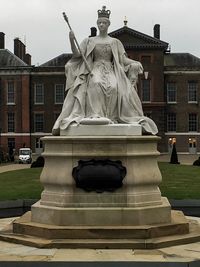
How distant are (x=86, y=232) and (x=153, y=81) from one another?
191ft

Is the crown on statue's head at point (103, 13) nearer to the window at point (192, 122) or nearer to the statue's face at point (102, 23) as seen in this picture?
the statue's face at point (102, 23)

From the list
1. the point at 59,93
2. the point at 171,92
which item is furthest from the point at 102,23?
the point at 59,93

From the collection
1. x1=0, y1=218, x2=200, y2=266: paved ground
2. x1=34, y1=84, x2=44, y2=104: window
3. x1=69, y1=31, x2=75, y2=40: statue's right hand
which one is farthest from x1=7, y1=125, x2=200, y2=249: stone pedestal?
x1=34, y1=84, x2=44, y2=104: window

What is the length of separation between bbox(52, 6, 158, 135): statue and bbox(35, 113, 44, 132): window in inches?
2263

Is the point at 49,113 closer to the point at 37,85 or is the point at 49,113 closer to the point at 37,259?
the point at 37,85

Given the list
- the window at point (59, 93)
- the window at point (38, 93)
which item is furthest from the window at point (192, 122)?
the window at point (38, 93)

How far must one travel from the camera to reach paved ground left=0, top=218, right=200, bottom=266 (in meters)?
6.94

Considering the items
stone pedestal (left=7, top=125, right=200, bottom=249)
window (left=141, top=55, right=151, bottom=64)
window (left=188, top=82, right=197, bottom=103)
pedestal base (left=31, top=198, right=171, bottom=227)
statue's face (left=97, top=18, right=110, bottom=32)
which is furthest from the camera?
window (left=188, top=82, right=197, bottom=103)

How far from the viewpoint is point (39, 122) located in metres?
66.9

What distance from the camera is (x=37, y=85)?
6688 cm

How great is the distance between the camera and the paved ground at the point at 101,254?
694cm

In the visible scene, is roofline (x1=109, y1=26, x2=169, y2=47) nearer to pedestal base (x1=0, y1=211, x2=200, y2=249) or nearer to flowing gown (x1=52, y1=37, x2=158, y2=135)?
flowing gown (x1=52, y1=37, x2=158, y2=135)

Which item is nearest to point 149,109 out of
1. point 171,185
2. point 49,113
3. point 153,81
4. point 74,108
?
point 153,81

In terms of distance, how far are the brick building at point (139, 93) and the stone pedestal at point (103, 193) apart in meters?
55.9
